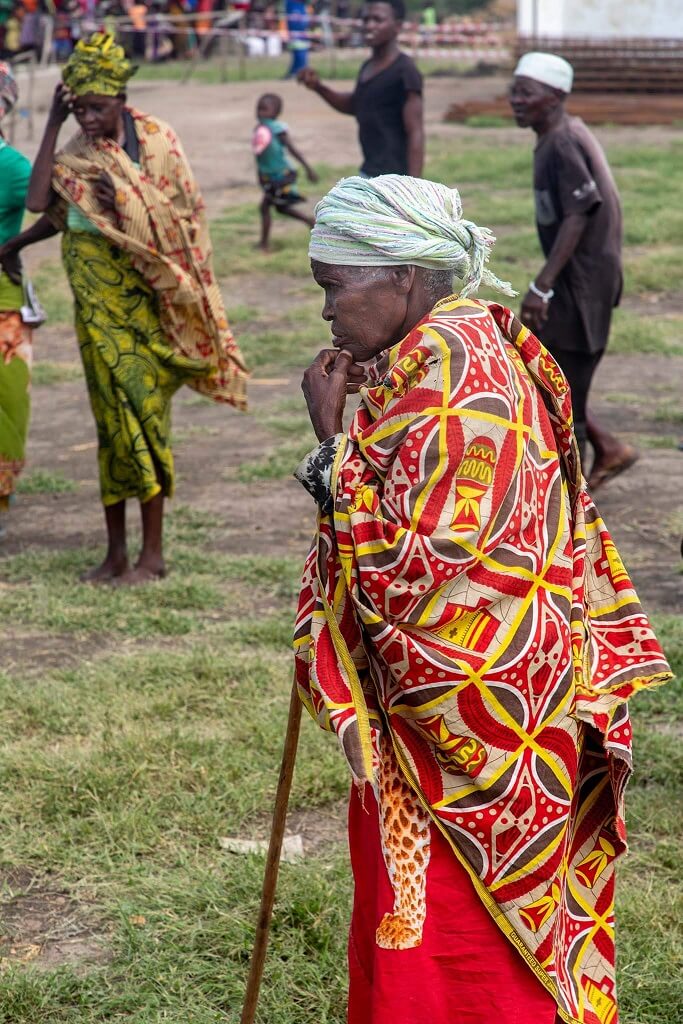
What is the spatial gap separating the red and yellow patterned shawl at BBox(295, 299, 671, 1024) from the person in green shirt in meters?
4.05

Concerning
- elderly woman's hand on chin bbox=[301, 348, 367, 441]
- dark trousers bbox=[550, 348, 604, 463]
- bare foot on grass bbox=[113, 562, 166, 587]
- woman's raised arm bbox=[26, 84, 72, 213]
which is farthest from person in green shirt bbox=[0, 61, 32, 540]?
elderly woman's hand on chin bbox=[301, 348, 367, 441]

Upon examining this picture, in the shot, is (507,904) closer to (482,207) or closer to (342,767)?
(342,767)

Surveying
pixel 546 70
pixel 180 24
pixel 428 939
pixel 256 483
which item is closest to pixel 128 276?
pixel 256 483

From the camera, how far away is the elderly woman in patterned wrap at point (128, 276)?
18.4ft

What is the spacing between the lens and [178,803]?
13.8ft

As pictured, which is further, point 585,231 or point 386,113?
point 386,113

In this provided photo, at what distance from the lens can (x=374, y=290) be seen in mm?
2602

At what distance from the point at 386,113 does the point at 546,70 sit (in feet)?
7.88

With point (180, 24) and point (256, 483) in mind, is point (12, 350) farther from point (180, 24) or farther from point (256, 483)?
point (180, 24)

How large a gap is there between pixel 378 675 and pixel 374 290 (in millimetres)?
703

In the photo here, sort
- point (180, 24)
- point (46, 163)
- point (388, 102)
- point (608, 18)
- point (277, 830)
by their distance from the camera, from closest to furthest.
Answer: point (277, 830) < point (46, 163) < point (388, 102) < point (608, 18) < point (180, 24)

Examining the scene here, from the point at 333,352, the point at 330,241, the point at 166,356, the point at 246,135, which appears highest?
the point at 330,241

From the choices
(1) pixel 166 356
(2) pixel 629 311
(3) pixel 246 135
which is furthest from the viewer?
(3) pixel 246 135

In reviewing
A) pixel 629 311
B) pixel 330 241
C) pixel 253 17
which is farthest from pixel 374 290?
pixel 253 17
